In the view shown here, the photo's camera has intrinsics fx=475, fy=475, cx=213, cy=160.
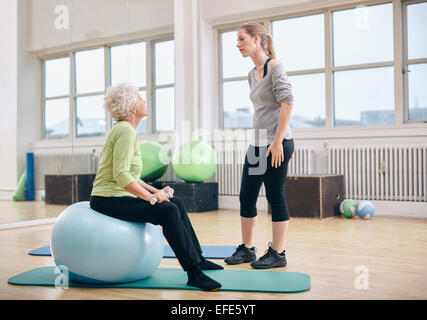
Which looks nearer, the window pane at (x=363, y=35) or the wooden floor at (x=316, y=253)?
the wooden floor at (x=316, y=253)

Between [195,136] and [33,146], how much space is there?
209cm

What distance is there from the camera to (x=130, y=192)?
2.10 m

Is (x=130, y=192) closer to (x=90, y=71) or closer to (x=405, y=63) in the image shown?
(x=90, y=71)

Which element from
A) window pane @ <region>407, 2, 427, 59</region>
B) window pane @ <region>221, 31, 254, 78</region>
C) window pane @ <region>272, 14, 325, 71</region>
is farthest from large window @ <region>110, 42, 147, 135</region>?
window pane @ <region>407, 2, 427, 59</region>

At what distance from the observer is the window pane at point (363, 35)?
4945mm

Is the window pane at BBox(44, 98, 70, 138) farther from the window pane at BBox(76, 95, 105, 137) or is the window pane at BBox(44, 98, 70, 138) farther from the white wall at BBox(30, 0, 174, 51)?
the white wall at BBox(30, 0, 174, 51)

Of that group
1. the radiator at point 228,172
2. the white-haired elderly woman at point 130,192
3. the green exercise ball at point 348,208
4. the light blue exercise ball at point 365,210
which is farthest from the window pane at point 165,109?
the white-haired elderly woman at point 130,192

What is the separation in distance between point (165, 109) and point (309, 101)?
72.5 inches

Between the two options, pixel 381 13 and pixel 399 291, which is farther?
pixel 381 13

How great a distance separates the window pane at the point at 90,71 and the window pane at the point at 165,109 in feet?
3.51

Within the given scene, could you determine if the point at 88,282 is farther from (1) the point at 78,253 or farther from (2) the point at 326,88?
(2) the point at 326,88

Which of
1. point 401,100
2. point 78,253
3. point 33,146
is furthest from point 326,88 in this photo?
point 78,253

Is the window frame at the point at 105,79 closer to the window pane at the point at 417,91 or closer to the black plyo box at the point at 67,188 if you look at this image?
the black plyo box at the point at 67,188

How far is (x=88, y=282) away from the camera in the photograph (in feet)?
7.11
